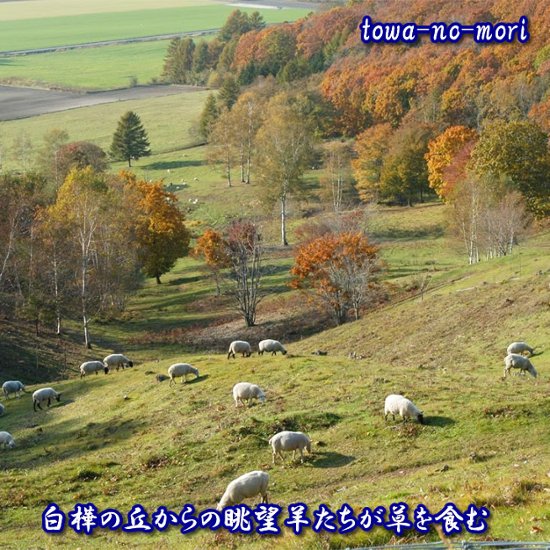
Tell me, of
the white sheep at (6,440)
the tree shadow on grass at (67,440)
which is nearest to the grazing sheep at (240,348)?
the tree shadow on grass at (67,440)

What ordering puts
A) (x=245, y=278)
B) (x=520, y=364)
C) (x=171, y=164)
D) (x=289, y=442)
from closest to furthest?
(x=289, y=442)
(x=520, y=364)
(x=245, y=278)
(x=171, y=164)

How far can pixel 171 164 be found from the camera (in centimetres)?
15262

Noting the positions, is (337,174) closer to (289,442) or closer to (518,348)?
(518,348)

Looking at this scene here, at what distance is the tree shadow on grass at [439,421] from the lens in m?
31.2

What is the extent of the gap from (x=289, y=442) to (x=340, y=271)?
42.6m

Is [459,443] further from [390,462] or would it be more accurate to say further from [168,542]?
[168,542]

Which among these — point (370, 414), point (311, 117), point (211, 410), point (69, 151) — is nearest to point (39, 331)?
point (211, 410)

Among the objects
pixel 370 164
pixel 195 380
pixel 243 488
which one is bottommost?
pixel 195 380

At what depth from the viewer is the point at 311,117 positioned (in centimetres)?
15412

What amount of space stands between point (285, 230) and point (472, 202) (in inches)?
1255

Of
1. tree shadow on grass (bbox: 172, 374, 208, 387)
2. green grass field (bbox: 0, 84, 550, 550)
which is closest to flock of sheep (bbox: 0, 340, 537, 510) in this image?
tree shadow on grass (bbox: 172, 374, 208, 387)

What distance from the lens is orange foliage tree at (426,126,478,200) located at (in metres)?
112

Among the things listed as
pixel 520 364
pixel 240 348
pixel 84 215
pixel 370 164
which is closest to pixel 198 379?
pixel 240 348

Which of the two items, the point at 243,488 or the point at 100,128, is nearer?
the point at 243,488
